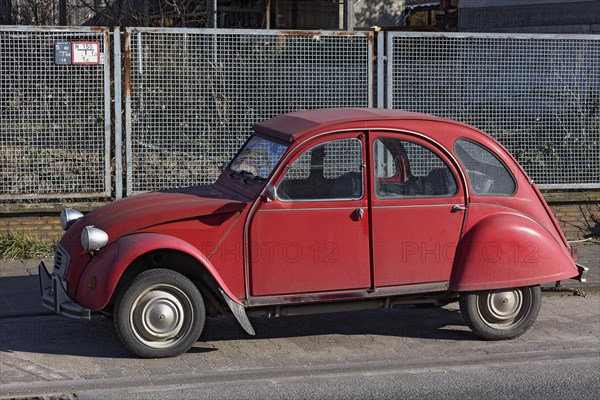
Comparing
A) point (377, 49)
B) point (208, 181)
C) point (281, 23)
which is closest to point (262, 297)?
point (208, 181)

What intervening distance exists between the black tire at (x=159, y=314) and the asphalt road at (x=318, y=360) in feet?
0.46

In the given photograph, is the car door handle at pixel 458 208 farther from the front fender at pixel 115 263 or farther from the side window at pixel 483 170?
the front fender at pixel 115 263

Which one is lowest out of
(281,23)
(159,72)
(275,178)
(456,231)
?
(456,231)

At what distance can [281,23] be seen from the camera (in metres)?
23.4

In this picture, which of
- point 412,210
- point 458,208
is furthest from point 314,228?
point 458,208

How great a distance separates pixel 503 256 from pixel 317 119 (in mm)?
1817

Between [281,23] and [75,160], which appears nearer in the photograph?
[75,160]

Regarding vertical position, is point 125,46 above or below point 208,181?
above

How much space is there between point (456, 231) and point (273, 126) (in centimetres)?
172

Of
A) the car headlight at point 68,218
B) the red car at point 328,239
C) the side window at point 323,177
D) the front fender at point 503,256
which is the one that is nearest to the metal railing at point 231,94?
the car headlight at point 68,218

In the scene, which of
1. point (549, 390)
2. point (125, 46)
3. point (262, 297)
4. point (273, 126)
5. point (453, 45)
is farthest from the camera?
point (453, 45)

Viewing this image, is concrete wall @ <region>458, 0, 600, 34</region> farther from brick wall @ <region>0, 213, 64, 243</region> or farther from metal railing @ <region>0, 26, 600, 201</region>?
brick wall @ <region>0, 213, 64, 243</region>

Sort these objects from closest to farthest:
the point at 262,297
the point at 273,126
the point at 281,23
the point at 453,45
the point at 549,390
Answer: the point at 549,390, the point at 262,297, the point at 273,126, the point at 453,45, the point at 281,23

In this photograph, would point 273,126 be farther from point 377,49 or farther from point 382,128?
point 377,49
